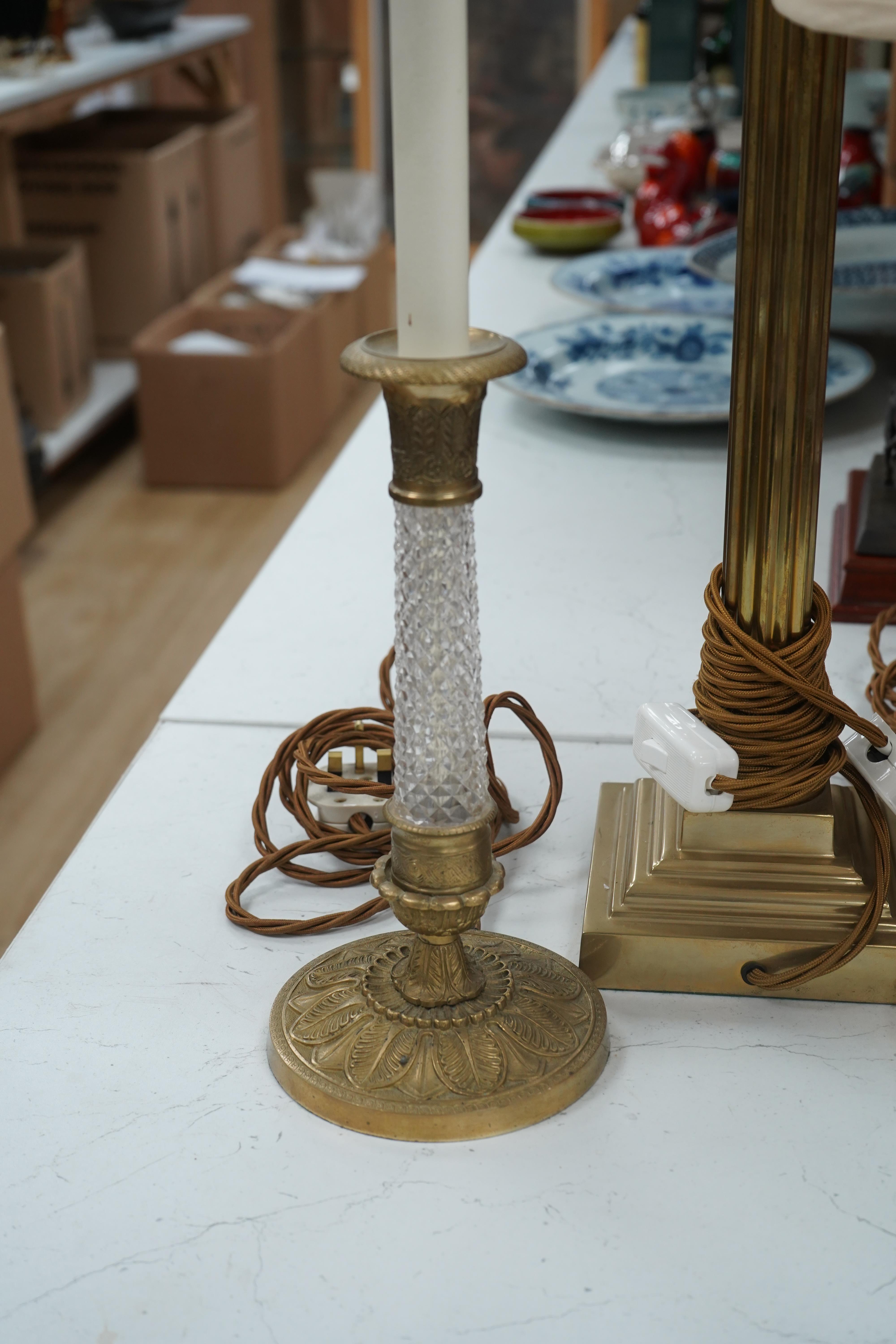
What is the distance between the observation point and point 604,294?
1.53 m

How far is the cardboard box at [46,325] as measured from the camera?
2.74 m

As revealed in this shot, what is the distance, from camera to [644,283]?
1574 mm

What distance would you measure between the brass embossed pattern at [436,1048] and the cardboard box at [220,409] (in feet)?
8.35

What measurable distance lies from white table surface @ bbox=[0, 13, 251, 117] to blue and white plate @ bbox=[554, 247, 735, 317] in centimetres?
149

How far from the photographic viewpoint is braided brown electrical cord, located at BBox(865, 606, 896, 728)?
0.71m

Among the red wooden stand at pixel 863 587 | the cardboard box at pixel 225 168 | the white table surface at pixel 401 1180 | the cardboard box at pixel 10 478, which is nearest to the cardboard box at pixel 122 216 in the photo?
the cardboard box at pixel 225 168

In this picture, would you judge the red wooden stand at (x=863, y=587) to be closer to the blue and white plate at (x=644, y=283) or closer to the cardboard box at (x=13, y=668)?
the blue and white plate at (x=644, y=283)

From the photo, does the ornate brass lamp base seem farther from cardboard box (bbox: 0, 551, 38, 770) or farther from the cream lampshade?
cardboard box (bbox: 0, 551, 38, 770)

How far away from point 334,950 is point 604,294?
3.66 feet

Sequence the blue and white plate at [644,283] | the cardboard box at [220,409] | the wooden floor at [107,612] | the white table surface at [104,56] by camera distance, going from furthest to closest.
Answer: the cardboard box at [220,409], the white table surface at [104,56], the wooden floor at [107,612], the blue and white plate at [644,283]

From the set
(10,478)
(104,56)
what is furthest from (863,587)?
(104,56)

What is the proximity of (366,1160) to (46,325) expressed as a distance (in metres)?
2.54

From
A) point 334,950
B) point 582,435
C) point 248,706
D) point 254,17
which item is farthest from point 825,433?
point 254,17

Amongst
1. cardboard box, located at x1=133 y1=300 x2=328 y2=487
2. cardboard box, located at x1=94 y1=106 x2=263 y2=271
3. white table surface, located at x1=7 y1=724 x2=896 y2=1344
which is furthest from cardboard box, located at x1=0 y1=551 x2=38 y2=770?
cardboard box, located at x1=94 y1=106 x2=263 y2=271
